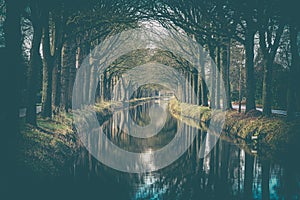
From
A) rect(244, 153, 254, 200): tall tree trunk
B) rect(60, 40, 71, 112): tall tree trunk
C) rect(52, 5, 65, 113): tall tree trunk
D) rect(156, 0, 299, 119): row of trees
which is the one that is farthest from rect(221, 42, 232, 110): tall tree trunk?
rect(244, 153, 254, 200): tall tree trunk

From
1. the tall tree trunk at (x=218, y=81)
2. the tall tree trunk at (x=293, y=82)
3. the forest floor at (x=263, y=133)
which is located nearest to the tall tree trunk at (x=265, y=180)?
the forest floor at (x=263, y=133)

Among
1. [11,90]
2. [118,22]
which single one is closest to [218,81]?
[118,22]

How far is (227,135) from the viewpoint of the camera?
2655 cm

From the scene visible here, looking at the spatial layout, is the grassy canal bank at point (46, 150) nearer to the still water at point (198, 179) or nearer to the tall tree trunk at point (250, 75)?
the still water at point (198, 179)

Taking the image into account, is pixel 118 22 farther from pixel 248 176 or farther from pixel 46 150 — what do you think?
pixel 248 176

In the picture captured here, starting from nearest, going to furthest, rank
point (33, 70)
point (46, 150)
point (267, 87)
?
point (46, 150) → point (33, 70) → point (267, 87)

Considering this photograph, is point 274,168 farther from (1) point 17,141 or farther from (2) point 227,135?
(2) point 227,135

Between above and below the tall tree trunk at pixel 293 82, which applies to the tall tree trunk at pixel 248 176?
below

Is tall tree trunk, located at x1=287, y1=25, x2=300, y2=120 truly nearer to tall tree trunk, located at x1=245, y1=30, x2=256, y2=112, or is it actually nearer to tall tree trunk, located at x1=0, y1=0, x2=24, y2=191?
tall tree trunk, located at x1=245, y1=30, x2=256, y2=112

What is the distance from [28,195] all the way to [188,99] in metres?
51.2

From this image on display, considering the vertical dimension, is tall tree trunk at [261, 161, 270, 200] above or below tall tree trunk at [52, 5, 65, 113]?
below

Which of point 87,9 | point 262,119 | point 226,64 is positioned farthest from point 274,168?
point 226,64

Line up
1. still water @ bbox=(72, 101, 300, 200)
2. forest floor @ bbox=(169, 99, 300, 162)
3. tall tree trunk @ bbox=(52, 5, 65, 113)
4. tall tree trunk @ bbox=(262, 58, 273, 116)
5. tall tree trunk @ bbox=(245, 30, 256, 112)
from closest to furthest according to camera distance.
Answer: still water @ bbox=(72, 101, 300, 200), forest floor @ bbox=(169, 99, 300, 162), tall tree trunk @ bbox=(52, 5, 65, 113), tall tree trunk @ bbox=(262, 58, 273, 116), tall tree trunk @ bbox=(245, 30, 256, 112)

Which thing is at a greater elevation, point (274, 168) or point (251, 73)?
point (251, 73)
